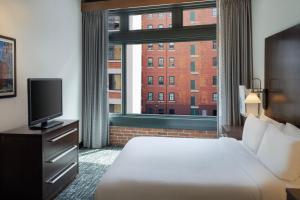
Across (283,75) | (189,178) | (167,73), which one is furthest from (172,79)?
(189,178)

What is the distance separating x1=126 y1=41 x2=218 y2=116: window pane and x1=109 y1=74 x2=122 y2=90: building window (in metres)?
0.20

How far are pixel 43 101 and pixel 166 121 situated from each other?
2636 mm

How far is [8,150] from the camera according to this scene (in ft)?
9.29

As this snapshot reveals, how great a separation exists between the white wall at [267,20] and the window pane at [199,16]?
797 mm

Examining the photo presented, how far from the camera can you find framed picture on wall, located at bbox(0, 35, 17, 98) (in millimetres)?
3076

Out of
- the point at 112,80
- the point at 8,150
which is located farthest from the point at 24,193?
the point at 112,80

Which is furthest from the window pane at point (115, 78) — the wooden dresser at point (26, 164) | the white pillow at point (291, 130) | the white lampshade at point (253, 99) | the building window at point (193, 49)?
the white pillow at point (291, 130)

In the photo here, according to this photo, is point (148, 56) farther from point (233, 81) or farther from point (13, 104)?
point (13, 104)

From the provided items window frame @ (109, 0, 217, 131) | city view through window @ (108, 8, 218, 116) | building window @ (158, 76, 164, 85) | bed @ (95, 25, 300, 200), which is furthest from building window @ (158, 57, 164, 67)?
bed @ (95, 25, 300, 200)

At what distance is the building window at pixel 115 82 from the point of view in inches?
220

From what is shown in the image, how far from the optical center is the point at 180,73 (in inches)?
209

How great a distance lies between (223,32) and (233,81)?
89cm

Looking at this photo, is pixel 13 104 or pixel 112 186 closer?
pixel 112 186

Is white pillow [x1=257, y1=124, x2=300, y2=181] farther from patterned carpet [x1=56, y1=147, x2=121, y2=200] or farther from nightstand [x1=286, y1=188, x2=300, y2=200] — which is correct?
patterned carpet [x1=56, y1=147, x2=121, y2=200]
